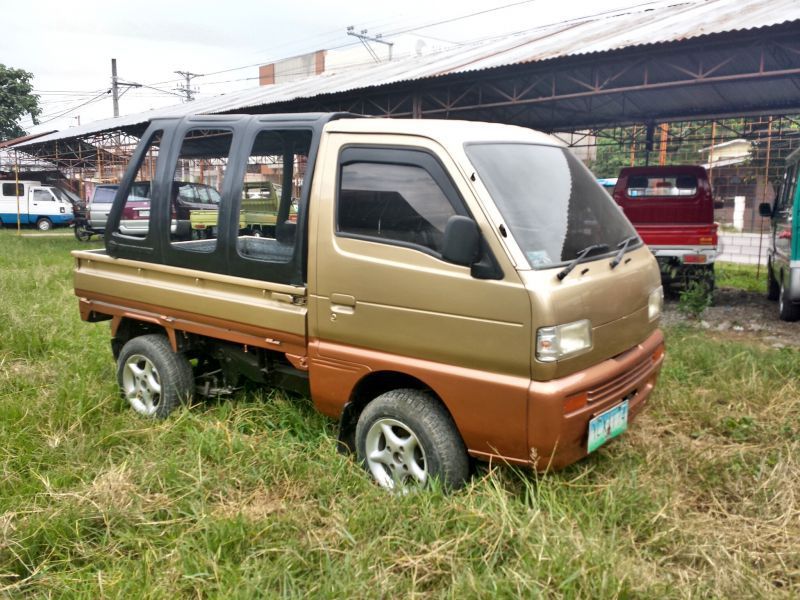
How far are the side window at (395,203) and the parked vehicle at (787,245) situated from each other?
5.70 m

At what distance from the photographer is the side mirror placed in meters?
2.96

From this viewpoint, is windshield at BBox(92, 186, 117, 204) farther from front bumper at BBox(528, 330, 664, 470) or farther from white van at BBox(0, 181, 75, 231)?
front bumper at BBox(528, 330, 664, 470)

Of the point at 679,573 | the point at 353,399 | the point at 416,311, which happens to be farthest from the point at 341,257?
the point at 679,573

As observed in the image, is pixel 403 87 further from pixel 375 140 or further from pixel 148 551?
pixel 148 551

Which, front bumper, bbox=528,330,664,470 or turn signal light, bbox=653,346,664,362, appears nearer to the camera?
front bumper, bbox=528,330,664,470

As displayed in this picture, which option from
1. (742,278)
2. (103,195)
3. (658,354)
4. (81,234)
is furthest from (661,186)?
(81,234)

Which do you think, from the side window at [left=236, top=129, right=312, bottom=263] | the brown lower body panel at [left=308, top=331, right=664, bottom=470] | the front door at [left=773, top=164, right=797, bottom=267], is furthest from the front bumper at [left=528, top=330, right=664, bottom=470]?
the front door at [left=773, top=164, right=797, bottom=267]

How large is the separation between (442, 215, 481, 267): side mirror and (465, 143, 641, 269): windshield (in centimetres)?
21

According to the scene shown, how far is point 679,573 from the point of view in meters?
2.72

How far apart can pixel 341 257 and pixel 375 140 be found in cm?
66

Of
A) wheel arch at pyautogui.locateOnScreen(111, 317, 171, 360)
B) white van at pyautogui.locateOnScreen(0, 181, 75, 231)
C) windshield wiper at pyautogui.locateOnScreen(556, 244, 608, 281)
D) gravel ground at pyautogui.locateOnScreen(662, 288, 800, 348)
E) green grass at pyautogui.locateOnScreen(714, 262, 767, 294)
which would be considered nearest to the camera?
windshield wiper at pyautogui.locateOnScreen(556, 244, 608, 281)

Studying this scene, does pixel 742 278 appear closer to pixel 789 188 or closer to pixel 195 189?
pixel 789 188

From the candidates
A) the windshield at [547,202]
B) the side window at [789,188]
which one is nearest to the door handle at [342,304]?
the windshield at [547,202]

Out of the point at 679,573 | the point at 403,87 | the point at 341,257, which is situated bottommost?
the point at 679,573
